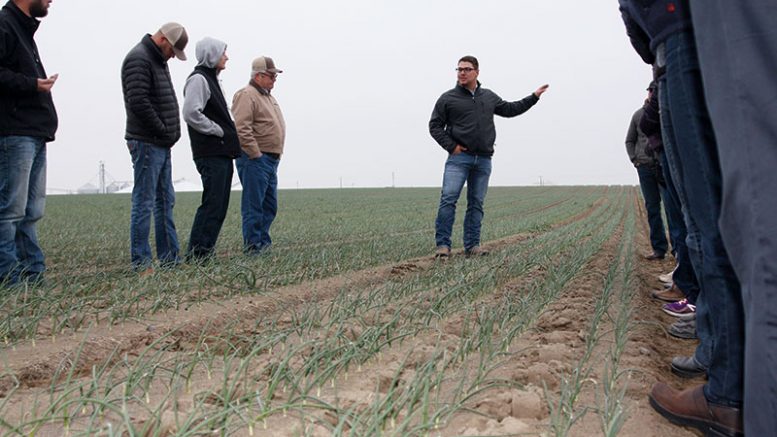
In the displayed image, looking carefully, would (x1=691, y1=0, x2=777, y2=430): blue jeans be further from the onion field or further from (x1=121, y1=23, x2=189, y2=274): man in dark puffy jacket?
(x1=121, y1=23, x2=189, y2=274): man in dark puffy jacket

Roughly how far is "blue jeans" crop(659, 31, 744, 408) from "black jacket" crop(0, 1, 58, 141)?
4.02 m

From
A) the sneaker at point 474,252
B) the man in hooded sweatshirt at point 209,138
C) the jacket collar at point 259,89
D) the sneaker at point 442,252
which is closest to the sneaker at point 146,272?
the man in hooded sweatshirt at point 209,138

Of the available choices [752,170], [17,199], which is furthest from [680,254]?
[17,199]

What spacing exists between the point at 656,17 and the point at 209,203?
418 cm

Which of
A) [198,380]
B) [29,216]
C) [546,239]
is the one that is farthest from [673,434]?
[546,239]

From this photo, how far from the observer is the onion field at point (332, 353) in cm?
165

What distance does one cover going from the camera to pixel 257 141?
6.00 m

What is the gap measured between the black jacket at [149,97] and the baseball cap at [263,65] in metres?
1.24

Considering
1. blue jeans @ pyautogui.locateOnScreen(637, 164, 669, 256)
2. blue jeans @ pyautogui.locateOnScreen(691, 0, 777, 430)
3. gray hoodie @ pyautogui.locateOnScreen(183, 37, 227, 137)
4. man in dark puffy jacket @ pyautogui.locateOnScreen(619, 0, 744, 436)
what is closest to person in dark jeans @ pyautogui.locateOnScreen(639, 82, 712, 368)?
man in dark puffy jacket @ pyautogui.locateOnScreen(619, 0, 744, 436)

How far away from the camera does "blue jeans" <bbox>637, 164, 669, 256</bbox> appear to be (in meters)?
6.15

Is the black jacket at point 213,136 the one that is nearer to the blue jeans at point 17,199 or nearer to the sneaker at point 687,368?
the blue jeans at point 17,199

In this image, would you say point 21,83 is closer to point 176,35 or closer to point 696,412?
point 176,35

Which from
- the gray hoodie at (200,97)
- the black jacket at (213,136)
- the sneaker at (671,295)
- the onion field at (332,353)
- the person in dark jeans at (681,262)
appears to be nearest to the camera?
the onion field at (332,353)

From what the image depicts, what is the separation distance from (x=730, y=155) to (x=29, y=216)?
4.51m
